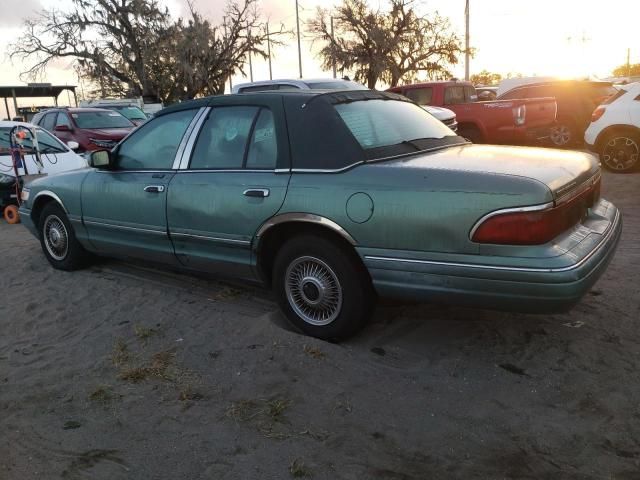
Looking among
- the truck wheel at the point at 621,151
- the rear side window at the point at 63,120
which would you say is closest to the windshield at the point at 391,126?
the truck wheel at the point at 621,151

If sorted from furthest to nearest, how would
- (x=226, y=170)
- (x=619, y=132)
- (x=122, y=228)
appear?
1. (x=619, y=132)
2. (x=122, y=228)
3. (x=226, y=170)

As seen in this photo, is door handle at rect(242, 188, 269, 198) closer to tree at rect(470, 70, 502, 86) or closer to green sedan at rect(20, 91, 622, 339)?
green sedan at rect(20, 91, 622, 339)

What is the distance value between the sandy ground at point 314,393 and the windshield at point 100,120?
964 centimetres

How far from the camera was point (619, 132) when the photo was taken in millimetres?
9742

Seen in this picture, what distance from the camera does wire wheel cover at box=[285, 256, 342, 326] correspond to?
3682 mm

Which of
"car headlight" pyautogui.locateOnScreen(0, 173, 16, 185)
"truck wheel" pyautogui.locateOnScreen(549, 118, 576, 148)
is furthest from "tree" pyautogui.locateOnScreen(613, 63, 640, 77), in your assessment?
"car headlight" pyautogui.locateOnScreen(0, 173, 16, 185)

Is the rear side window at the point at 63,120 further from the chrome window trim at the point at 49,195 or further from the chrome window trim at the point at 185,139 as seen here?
the chrome window trim at the point at 185,139

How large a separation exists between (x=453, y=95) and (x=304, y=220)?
9.53m

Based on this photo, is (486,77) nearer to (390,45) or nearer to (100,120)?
(390,45)

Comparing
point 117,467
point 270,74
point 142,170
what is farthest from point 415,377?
point 270,74

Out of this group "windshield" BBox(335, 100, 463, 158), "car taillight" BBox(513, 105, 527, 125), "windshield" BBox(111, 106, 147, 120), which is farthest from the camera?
"windshield" BBox(111, 106, 147, 120)

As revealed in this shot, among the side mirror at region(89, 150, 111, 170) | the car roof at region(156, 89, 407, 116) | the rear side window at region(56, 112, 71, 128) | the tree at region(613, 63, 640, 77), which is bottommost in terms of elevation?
the side mirror at region(89, 150, 111, 170)

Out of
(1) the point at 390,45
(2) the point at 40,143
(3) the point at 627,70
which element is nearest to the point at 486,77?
(3) the point at 627,70

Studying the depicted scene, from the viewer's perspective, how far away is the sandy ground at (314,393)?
104 inches
